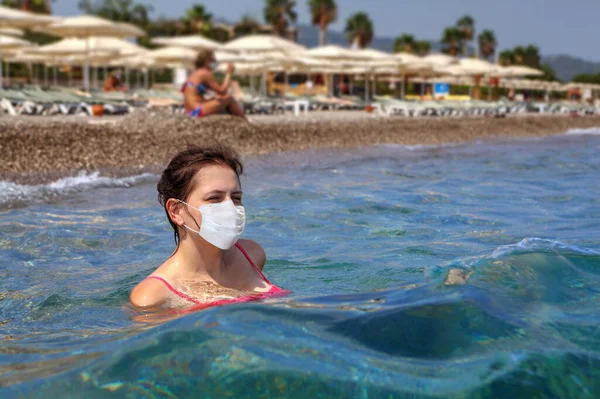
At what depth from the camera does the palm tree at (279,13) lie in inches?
2992

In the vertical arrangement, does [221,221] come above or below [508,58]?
below

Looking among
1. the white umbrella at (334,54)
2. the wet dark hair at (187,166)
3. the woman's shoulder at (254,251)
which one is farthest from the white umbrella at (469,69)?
the wet dark hair at (187,166)

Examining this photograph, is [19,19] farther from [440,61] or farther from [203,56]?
[440,61]

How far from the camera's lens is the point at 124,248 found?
532 cm

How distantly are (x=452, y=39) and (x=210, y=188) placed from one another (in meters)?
85.1

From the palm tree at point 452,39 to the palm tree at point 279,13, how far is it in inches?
765

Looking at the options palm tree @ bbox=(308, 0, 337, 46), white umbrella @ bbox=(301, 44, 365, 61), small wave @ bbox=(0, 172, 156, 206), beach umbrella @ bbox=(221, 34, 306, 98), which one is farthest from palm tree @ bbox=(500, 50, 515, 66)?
small wave @ bbox=(0, 172, 156, 206)

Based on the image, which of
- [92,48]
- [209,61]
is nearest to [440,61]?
[92,48]

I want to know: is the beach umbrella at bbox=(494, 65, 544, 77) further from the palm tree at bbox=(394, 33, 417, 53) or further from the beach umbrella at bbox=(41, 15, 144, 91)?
the palm tree at bbox=(394, 33, 417, 53)

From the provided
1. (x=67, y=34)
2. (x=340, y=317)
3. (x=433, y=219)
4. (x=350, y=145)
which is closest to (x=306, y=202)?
(x=433, y=219)

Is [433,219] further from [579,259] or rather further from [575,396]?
[575,396]

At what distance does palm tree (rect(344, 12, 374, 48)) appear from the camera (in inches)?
3027

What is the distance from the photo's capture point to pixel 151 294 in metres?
3.04

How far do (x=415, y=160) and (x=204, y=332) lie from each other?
1027 cm
